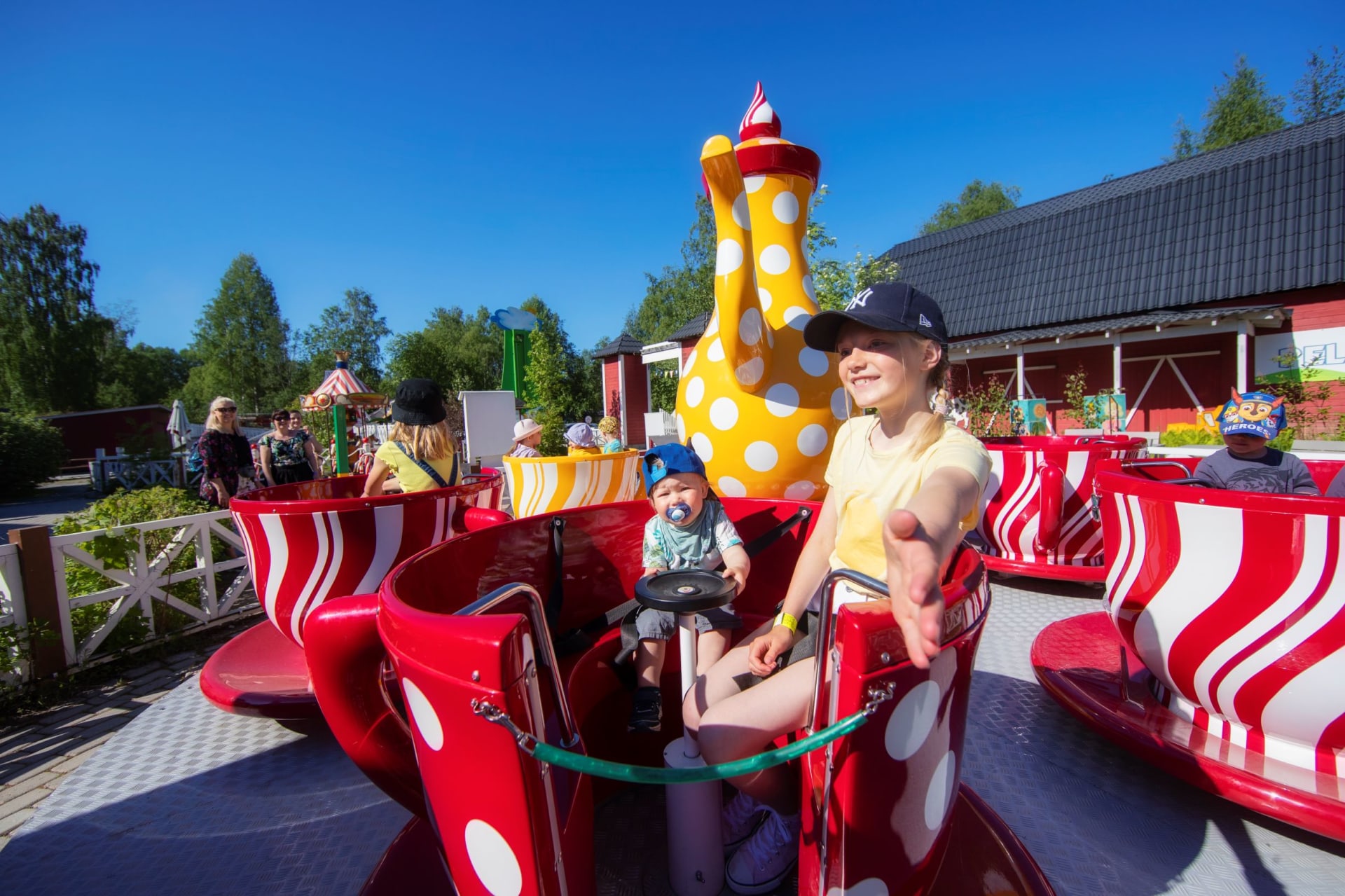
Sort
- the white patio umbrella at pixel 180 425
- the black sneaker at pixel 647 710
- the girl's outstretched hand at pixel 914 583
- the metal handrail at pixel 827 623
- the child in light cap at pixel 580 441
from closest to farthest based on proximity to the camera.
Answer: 1. the girl's outstretched hand at pixel 914 583
2. the metal handrail at pixel 827 623
3. the black sneaker at pixel 647 710
4. the child in light cap at pixel 580 441
5. the white patio umbrella at pixel 180 425

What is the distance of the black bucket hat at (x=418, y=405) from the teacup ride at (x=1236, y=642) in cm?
283

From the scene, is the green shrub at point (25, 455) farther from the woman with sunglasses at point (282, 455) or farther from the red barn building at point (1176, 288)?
the red barn building at point (1176, 288)

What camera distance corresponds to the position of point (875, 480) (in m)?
1.49

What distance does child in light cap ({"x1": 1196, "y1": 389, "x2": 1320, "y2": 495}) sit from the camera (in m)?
2.65

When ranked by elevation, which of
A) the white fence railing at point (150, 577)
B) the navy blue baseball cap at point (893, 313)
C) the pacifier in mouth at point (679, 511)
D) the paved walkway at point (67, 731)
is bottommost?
the paved walkway at point (67, 731)

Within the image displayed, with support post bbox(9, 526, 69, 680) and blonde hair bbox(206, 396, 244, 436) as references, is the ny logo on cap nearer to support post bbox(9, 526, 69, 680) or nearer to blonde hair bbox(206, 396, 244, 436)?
support post bbox(9, 526, 69, 680)

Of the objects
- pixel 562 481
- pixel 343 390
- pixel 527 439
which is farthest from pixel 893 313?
pixel 343 390

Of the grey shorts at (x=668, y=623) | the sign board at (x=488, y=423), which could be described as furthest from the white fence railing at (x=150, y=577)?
the sign board at (x=488, y=423)

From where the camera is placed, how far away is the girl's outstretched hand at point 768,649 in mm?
1591

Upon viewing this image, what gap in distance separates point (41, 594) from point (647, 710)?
335cm

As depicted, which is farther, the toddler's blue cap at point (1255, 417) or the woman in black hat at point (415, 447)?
the woman in black hat at point (415, 447)

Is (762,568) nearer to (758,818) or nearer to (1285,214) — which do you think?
(758,818)

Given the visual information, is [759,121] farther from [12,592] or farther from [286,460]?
[286,460]

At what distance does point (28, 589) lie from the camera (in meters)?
3.14
